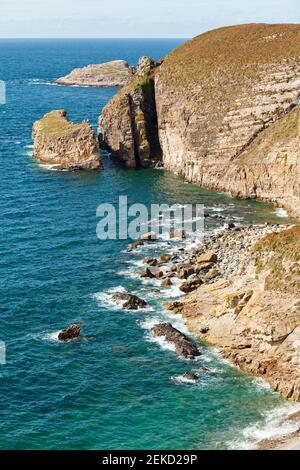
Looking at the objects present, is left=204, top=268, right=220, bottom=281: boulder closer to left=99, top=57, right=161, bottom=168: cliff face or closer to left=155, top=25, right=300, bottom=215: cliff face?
left=155, top=25, right=300, bottom=215: cliff face

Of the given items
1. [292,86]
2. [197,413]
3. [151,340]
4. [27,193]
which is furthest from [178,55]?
[197,413]

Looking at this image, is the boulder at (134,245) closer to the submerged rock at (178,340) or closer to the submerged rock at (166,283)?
the submerged rock at (166,283)

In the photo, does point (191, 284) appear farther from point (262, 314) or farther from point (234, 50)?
point (234, 50)

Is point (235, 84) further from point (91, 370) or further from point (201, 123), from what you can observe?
point (91, 370)

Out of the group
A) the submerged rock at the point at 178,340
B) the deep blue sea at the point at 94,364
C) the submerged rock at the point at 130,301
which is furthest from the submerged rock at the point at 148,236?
the submerged rock at the point at 178,340

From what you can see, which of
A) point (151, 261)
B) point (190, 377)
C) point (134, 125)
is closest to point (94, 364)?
point (190, 377)

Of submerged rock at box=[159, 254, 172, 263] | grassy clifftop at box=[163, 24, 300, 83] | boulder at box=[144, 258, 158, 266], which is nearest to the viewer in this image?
boulder at box=[144, 258, 158, 266]

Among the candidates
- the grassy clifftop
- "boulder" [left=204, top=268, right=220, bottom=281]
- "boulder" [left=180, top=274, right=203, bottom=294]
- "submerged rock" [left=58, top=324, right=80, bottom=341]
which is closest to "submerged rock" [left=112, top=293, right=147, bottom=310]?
"boulder" [left=180, top=274, right=203, bottom=294]

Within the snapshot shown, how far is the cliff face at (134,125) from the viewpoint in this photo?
14200cm

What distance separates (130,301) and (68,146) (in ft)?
230

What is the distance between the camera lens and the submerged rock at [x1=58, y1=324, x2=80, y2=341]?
70938mm

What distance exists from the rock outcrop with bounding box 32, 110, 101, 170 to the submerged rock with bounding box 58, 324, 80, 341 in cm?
7086

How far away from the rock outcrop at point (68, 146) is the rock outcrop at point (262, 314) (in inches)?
2671

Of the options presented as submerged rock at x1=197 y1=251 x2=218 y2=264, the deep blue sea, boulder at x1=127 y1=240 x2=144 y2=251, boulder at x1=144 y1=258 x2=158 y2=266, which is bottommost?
the deep blue sea
